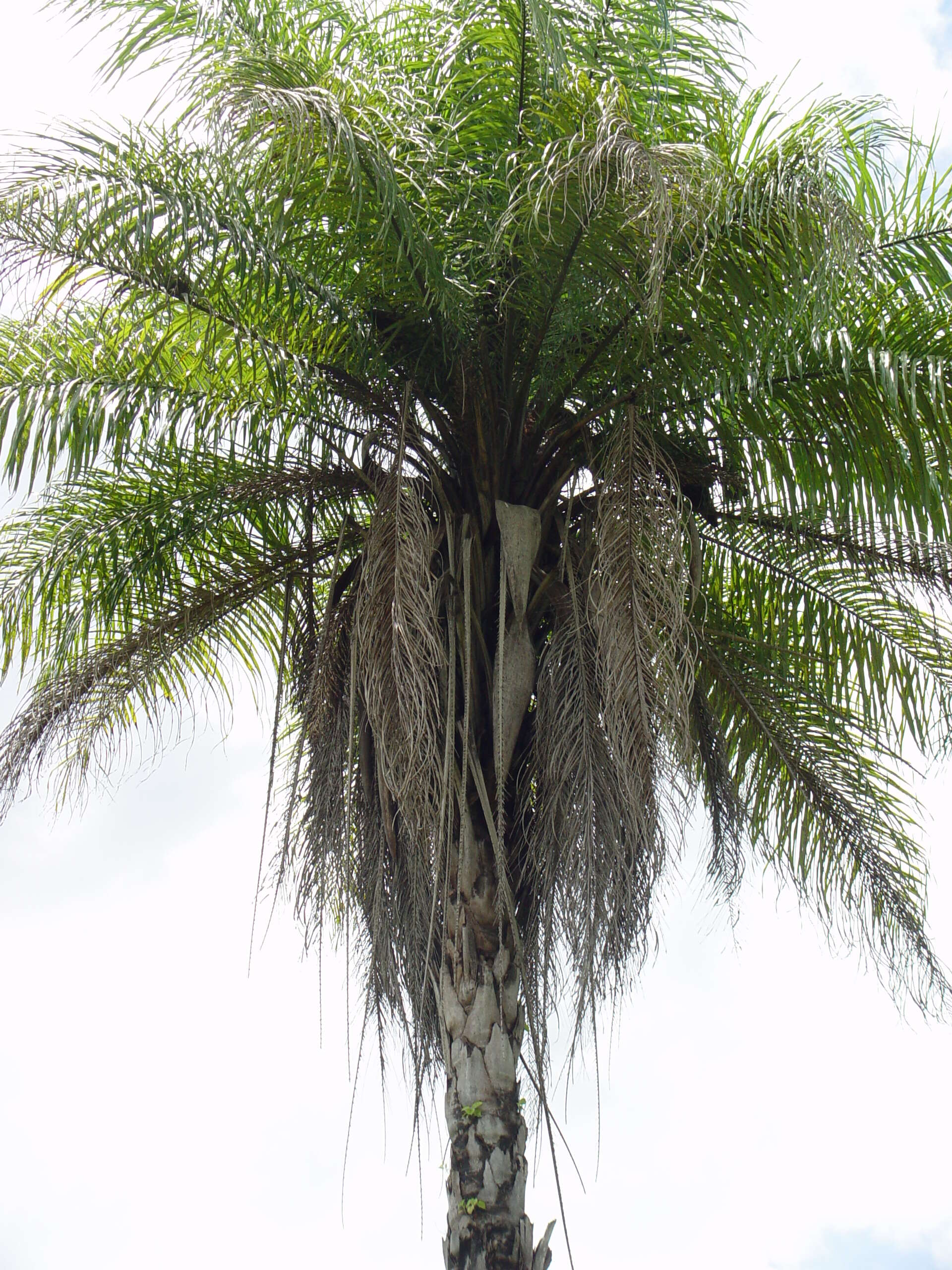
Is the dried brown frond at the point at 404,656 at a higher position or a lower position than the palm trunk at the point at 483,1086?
higher

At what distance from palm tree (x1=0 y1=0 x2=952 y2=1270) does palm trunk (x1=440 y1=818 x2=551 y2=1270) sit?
1 centimetres

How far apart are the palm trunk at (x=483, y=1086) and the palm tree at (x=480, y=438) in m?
0.01

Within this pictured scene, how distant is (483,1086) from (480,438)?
8.01 feet

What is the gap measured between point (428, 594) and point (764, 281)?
5.34ft

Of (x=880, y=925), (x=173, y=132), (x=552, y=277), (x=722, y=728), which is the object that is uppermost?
(x=173, y=132)

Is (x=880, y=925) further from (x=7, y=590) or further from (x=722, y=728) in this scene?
(x=7, y=590)

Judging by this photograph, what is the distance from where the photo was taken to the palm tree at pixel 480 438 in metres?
4.26

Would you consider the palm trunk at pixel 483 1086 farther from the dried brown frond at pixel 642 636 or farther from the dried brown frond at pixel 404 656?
the dried brown frond at pixel 642 636

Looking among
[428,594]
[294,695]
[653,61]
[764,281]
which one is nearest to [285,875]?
[294,695]

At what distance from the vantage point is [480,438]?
5.00 m

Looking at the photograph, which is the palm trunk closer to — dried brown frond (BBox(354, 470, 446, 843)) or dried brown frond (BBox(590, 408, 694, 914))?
dried brown frond (BBox(354, 470, 446, 843))

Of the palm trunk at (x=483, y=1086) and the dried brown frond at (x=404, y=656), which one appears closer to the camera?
the dried brown frond at (x=404, y=656)

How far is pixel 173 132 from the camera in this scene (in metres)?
4.46

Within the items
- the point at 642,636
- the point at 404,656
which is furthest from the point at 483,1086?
the point at 642,636
